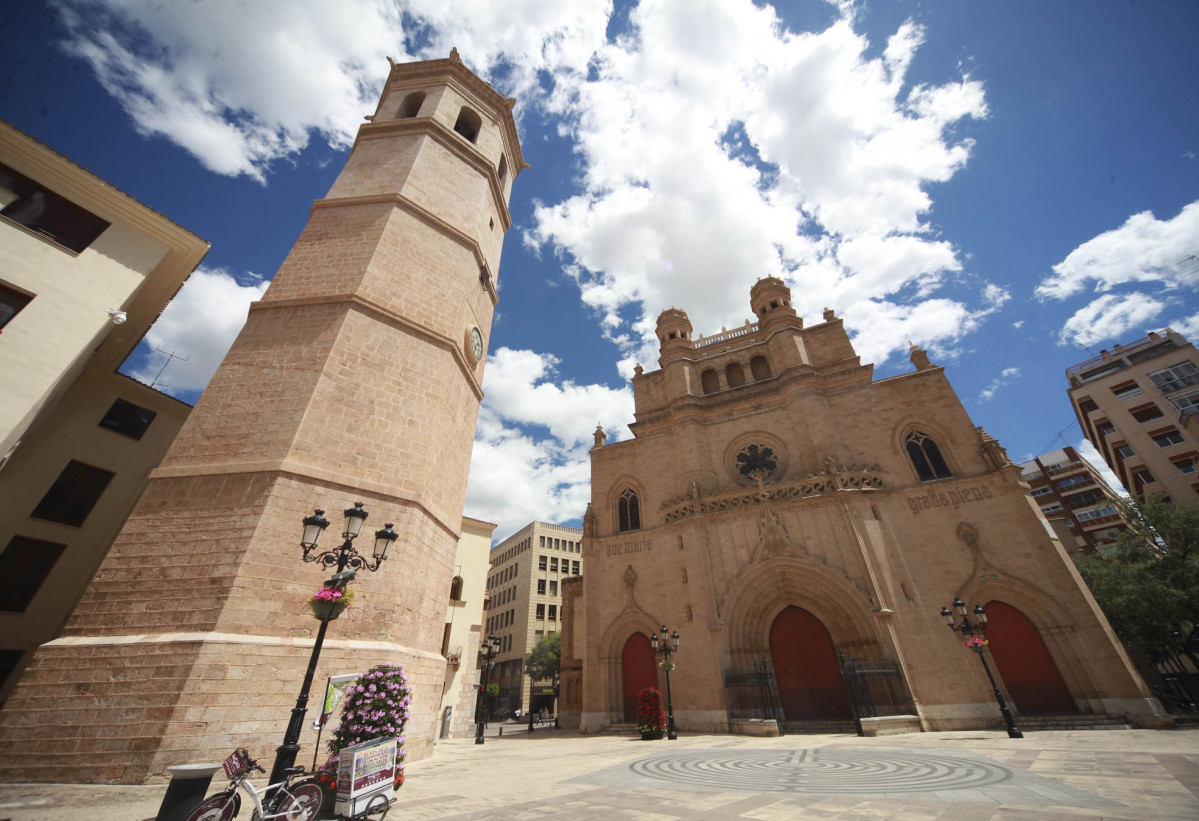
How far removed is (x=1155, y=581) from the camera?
16.8 meters

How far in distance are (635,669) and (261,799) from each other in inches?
613

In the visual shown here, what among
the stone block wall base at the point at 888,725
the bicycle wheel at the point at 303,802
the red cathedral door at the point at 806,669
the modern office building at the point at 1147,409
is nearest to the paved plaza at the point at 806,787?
the bicycle wheel at the point at 303,802

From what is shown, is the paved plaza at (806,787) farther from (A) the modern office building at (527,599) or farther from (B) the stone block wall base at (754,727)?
(A) the modern office building at (527,599)

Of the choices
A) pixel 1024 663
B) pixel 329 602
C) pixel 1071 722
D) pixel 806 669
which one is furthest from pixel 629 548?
pixel 329 602

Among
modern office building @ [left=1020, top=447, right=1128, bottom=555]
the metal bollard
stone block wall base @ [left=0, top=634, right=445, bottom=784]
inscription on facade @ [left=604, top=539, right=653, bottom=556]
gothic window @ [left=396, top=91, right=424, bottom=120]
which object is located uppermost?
gothic window @ [left=396, top=91, right=424, bottom=120]

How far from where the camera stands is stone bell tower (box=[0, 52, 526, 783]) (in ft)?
20.5

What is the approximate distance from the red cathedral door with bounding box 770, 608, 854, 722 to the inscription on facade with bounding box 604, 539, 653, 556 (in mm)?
5476

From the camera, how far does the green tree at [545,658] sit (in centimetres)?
3616

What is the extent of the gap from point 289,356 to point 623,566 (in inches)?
573

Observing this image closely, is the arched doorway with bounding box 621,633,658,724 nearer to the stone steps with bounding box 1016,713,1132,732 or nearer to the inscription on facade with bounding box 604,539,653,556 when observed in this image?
the inscription on facade with bounding box 604,539,653,556

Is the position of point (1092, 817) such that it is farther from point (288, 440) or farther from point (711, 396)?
point (711, 396)

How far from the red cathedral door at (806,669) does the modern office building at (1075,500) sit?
30.2m

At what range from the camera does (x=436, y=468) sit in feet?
34.6

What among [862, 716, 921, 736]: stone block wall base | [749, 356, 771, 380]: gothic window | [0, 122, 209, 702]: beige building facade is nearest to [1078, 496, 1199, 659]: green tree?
[862, 716, 921, 736]: stone block wall base
